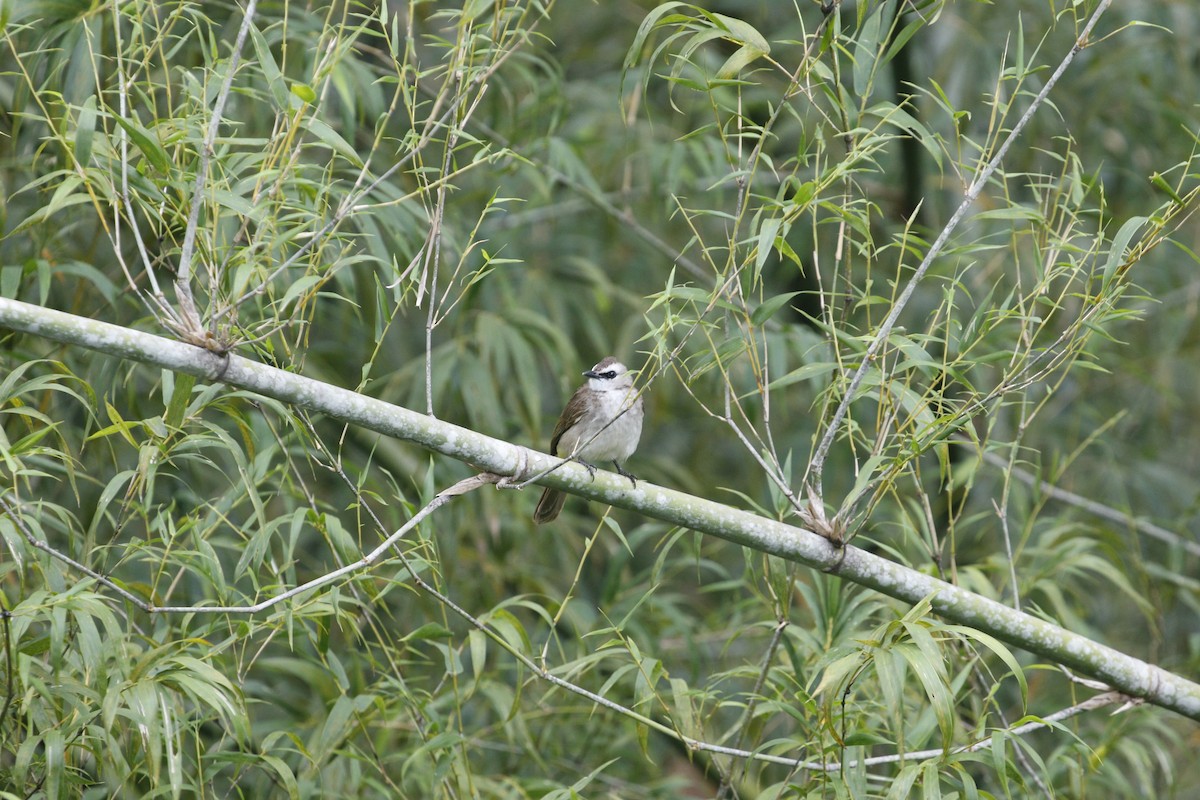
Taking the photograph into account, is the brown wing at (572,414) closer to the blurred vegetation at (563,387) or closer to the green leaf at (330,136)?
the blurred vegetation at (563,387)

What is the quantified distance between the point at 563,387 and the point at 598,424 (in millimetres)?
970

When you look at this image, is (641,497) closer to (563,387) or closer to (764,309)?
(764,309)

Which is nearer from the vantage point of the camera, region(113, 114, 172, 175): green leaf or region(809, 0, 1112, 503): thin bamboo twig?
region(113, 114, 172, 175): green leaf

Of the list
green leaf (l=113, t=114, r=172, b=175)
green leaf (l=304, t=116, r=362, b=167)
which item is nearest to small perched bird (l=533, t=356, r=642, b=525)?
green leaf (l=304, t=116, r=362, b=167)

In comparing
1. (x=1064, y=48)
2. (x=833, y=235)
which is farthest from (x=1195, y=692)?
(x=1064, y=48)

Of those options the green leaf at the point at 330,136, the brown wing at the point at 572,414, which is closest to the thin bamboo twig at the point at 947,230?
the green leaf at the point at 330,136

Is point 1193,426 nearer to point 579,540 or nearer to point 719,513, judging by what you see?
point 579,540

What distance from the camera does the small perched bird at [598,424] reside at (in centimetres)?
445

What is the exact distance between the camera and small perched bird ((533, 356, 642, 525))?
445 cm

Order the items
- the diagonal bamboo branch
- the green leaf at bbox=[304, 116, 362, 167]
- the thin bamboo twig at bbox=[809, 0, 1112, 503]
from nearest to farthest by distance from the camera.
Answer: the diagonal bamboo branch → the thin bamboo twig at bbox=[809, 0, 1112, 503] → the green leaf at bbox=[304, 116, 362, 167]

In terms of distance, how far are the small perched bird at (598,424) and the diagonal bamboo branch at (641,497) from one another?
132cm

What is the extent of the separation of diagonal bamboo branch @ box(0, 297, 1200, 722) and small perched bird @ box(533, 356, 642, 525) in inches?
51.8

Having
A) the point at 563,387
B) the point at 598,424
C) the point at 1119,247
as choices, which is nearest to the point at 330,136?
the point at 1119,247

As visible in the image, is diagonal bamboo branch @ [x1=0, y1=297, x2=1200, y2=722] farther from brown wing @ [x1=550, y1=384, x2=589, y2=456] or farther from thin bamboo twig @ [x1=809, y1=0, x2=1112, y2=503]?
brown wing @ [x1=550, y1=384, x2=589, y2=456]
